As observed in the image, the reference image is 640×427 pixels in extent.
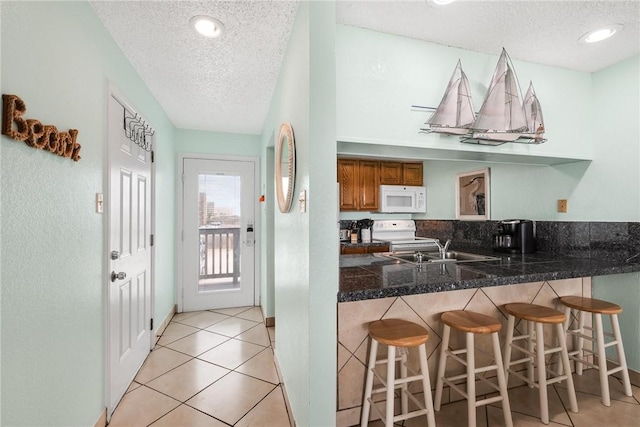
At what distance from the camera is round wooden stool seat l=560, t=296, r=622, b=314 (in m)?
1.90

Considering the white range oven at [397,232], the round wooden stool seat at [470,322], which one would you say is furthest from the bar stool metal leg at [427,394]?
the white range oven at [397,232]

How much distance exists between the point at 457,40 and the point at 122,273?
2744mm

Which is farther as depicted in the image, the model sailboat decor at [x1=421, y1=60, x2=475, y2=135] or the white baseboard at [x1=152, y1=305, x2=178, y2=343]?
the white baseboard at [x1=152, y1=305, x2=178, y2=343]

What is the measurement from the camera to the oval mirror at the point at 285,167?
1769 mm

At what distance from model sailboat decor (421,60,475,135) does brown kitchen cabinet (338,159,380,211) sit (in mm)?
2481

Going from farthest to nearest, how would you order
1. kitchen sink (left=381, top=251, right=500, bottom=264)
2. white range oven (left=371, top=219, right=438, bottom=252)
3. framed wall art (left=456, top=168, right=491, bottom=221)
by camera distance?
white range oven (left=371, top=219, right=438, bottom=252)
framed wall art (left=456, top=168, right=491, bottom=221)
kitchen sink (left=381, top=251, right=500, bottom=264)

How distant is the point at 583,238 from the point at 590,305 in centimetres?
66

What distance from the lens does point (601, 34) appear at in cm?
187

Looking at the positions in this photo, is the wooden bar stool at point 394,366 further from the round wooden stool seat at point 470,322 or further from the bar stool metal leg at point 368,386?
the round wooden stool seat at point 470,322

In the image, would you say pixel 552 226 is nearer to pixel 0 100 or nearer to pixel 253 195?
pixel 253 195

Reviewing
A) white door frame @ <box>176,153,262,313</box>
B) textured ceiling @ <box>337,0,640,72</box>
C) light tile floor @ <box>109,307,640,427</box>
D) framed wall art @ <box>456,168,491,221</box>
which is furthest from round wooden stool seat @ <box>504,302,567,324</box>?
white door frame @ <box>176,153,262,313</box>

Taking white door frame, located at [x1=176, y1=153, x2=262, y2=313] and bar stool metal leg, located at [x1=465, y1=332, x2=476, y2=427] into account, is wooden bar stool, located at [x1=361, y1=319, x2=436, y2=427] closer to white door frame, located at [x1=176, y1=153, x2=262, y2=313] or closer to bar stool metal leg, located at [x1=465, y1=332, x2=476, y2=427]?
bar stool metal leg, located at [x1=465, y1=332, x2=476, y2=427]

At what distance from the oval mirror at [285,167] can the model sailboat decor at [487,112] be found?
851mm

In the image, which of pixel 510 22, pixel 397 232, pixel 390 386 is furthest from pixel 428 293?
pixel 397 232
